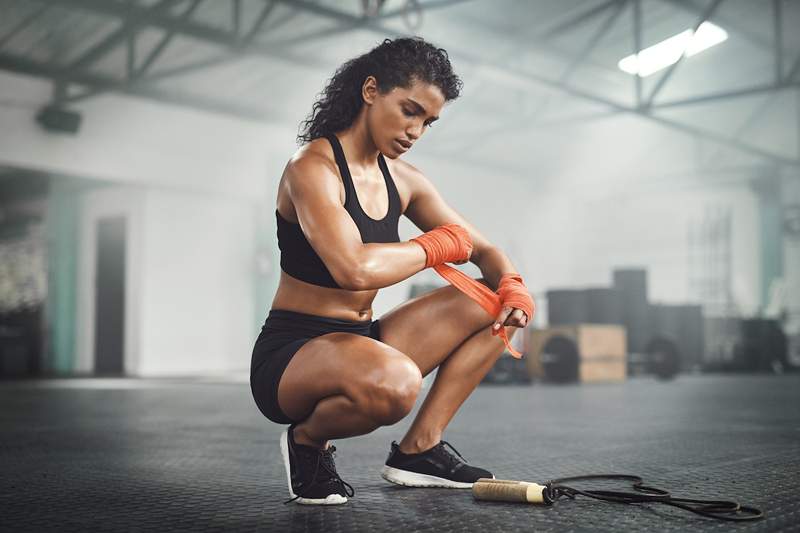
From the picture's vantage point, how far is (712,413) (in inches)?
Result: 164

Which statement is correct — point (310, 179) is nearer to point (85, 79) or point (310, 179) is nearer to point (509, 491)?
point (509, 491)

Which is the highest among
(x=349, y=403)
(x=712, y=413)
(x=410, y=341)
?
(x=410, y=341)

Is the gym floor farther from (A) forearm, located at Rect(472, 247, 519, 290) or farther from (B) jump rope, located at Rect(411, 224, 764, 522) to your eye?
(A) forearm, located at Rect(472, 247, 519, 290)

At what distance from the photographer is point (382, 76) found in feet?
5.78

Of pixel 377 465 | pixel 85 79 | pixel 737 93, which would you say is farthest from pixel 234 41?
pixel 377 465

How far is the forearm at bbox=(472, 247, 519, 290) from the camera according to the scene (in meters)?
1.98

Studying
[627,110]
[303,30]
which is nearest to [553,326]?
[627,110]

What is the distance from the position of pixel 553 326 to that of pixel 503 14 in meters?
3.16

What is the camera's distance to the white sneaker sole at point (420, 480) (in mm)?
1897

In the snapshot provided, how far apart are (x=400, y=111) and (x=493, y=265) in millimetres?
473

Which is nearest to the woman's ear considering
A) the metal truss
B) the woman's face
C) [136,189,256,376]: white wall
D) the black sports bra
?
the woman's face

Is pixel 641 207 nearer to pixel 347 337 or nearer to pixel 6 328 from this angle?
pixel 6 328

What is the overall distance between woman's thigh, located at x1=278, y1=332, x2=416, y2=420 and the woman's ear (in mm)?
513

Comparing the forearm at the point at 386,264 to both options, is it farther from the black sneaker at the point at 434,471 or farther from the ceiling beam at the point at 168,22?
the ceiling beam at the point at 168,22
